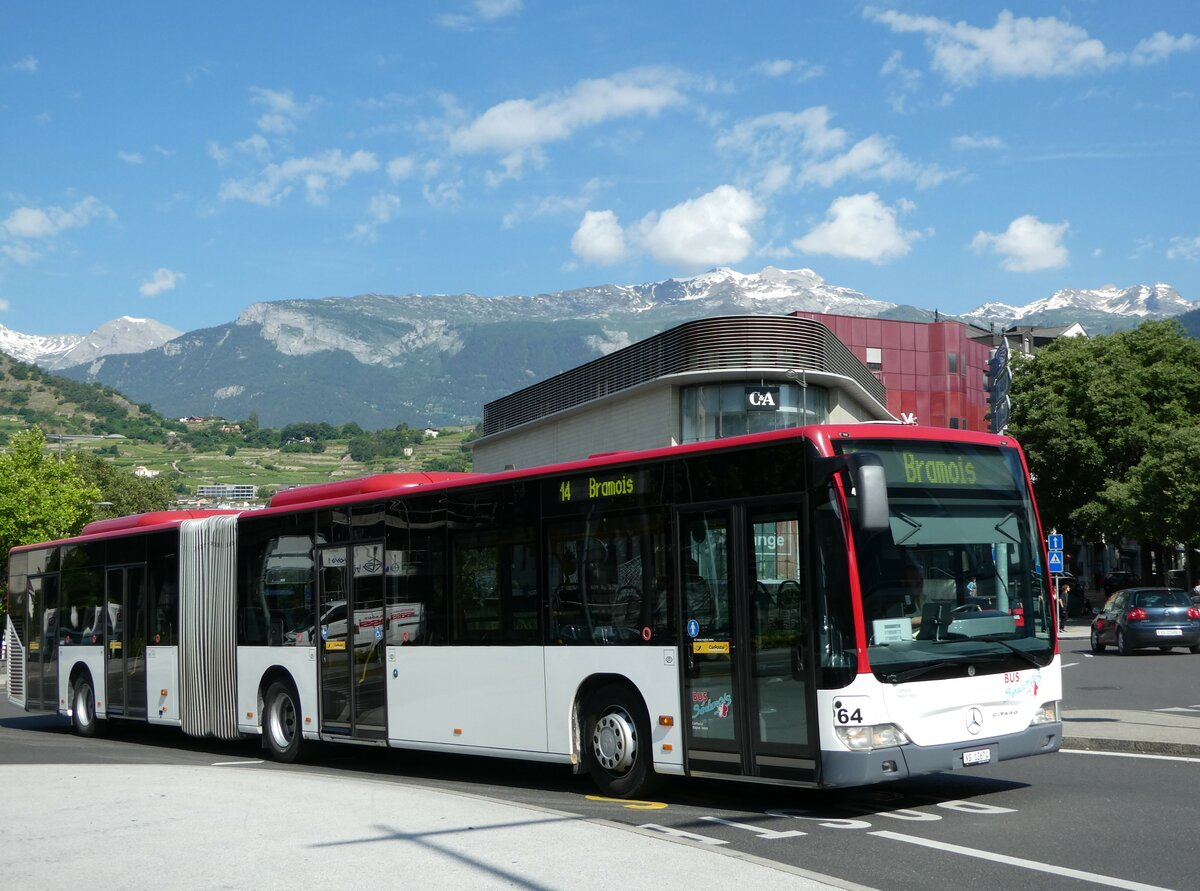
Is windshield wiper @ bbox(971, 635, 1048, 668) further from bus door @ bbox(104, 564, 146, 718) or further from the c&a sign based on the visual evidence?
the c&a sign

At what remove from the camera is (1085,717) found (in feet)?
52.4

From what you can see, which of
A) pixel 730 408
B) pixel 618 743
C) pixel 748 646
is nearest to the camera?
pixel 748 646

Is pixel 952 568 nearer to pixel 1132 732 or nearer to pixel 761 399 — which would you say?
pixel 1132 732

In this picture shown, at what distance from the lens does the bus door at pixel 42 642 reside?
21922 mm

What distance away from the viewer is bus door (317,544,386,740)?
14469 mm

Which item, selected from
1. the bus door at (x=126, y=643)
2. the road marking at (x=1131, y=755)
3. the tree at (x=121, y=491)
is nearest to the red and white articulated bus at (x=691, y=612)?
the road marking at (x=1131, y=755)

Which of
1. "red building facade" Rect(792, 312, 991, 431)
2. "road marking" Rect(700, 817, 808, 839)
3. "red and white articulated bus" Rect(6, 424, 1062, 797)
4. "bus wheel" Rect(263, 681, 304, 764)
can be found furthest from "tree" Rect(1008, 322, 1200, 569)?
"road marking" Rect(700, 817, 808, 839)

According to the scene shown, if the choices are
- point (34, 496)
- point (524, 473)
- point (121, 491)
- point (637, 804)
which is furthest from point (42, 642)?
point (121, 491)

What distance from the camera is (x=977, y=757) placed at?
988cm

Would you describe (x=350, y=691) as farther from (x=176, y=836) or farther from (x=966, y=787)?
(x=966, y=787)

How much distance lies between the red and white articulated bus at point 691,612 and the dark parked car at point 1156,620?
23016mm

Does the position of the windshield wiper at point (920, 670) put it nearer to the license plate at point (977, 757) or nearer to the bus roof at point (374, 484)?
the license plate at point (977, 757)

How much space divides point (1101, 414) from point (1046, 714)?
48.9 meters

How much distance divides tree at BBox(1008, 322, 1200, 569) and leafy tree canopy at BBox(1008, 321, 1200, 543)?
0.04 metres
